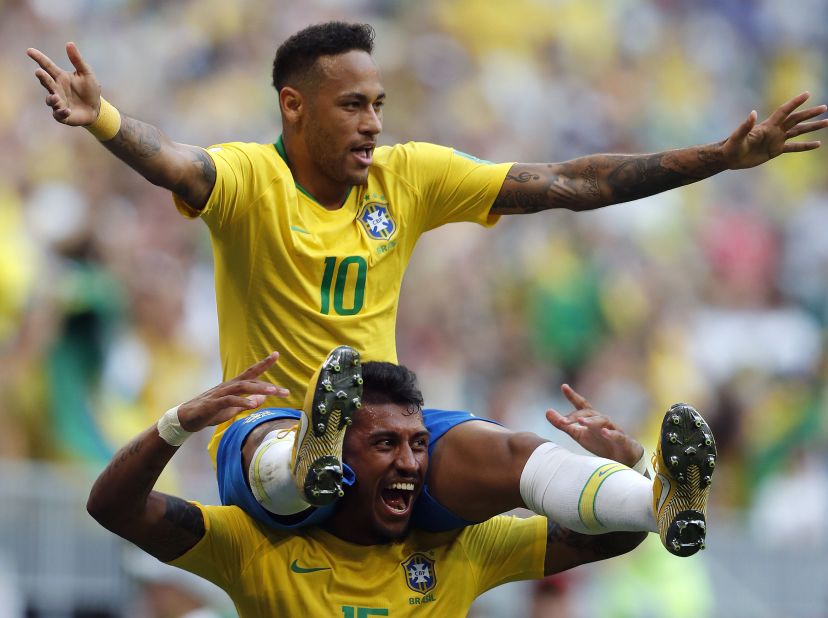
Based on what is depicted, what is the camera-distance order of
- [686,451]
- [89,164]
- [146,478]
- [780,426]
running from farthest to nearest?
[780,426], [89,164], [146,478], [686,451]

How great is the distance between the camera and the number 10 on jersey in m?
5.70

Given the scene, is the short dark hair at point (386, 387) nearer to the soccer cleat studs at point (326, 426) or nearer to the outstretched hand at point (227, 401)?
the outstretched hand at point (227, 401)

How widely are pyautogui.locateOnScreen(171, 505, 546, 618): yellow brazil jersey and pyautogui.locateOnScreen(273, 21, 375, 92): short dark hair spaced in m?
1.65

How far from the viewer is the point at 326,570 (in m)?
5.62

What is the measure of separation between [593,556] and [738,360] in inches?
285

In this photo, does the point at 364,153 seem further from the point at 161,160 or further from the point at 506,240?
the point at 506,240

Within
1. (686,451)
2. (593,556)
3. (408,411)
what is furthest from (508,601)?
(686,451)

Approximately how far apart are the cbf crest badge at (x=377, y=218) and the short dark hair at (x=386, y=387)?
1.88ft

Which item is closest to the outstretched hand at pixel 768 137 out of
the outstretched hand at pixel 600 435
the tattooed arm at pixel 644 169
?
the tattooed arm at pixel 644 169

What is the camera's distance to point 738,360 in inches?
504

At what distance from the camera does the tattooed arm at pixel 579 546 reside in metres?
5.77

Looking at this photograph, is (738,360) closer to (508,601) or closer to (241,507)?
(508,601)

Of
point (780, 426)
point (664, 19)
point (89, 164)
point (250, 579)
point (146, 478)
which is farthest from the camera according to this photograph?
point (664, 19)

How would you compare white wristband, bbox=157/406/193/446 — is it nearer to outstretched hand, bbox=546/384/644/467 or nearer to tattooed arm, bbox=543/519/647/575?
outstretched hand, bbox=546/384/644/467
